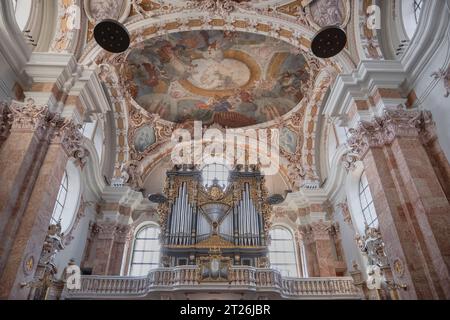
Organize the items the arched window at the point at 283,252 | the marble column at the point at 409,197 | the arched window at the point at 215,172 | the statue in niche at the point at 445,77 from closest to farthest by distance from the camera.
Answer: the marble column at the point at 409,197, the statue in niche at the point at 445,77, the arched window at the point at 283,252, the arched window at the point at 215,172

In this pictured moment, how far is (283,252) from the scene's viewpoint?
1365 cm

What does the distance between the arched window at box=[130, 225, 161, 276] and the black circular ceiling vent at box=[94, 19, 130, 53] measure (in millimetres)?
8165

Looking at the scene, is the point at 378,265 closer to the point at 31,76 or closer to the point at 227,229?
the point at 227,229

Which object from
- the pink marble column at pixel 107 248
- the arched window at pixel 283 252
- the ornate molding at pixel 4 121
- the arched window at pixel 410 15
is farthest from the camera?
the arched window at pixel 283 252

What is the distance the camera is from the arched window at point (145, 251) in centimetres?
1302

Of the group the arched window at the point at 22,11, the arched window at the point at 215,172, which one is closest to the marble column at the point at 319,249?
the arched window at the point at 215,172

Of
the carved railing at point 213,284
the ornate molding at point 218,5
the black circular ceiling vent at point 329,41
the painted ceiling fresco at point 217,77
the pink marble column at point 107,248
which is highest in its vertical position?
the painted ceiling fresco at point 217,77

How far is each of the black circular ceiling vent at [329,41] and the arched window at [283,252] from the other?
7.93 metres

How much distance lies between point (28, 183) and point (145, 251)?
7.11 m

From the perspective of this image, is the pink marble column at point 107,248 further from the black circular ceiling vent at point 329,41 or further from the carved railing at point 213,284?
the black circular ceiling vent at point 329,41

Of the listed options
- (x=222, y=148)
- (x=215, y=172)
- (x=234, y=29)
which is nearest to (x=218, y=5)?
(x=234, y=29)

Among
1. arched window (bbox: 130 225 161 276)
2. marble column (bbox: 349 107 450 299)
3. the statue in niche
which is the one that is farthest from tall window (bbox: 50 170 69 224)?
the statue in niche

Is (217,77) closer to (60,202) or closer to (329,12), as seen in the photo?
(329,12)

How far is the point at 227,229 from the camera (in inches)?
464
